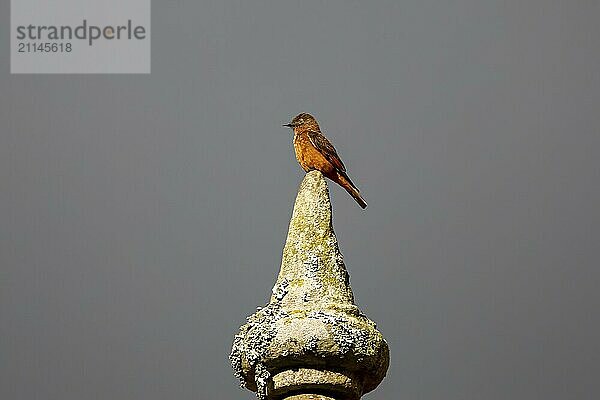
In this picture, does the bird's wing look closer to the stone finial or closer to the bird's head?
the bird's head

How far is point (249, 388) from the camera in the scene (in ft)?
26.8

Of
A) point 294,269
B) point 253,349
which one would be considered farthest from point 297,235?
point 253,349

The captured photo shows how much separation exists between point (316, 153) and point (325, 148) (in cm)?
7

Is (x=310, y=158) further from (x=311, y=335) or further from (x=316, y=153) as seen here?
(x=311, y=335)

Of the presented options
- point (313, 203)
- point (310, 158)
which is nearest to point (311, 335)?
point (313, 203)

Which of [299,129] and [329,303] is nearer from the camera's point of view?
[329,303]

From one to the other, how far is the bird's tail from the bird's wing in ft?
0.25

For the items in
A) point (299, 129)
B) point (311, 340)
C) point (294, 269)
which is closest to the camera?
point (311, 340)

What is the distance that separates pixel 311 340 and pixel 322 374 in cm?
23

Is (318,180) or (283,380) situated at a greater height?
(318,180)

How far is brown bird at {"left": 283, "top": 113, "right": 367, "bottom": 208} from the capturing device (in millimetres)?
9008

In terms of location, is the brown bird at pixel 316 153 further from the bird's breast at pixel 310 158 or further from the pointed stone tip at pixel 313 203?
the pointed stone tip at pixel 313 203

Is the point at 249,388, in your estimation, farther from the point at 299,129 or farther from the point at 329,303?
the point at 299,129

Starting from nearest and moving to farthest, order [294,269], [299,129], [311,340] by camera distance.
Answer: [311,340]
[294,269]
[299,129]
